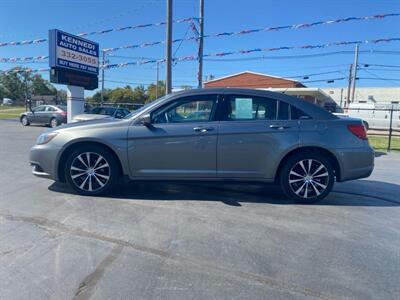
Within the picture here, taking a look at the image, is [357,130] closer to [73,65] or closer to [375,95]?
[73,65]

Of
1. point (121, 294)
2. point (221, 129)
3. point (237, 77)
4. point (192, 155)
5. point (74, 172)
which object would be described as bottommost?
point (121, 294)

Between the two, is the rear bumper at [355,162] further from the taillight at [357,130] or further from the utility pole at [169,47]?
the utility pole at [169,47]

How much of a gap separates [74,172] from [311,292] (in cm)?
367

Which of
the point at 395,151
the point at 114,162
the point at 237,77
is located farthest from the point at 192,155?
the point at 237,77

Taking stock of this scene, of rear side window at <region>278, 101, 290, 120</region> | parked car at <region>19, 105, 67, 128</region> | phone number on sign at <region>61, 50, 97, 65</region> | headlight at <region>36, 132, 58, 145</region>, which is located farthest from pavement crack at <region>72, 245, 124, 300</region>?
parked car at <region>19, 105, 67, 128</region>

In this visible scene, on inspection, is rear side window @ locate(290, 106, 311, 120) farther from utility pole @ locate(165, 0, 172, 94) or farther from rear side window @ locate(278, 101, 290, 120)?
utility pole @ locate(165, 0, 172, 94)

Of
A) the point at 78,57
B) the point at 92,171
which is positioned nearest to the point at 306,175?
the point at 92,171

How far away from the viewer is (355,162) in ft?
15.7

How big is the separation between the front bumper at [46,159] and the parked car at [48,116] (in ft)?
49.5

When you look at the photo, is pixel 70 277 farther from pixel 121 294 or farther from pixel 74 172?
pixel 74 172

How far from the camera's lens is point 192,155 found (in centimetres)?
471

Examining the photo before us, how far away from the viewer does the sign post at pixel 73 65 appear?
562 inches

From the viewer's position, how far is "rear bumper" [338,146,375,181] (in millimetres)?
4742

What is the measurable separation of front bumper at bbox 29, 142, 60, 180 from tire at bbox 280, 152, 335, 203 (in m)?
3.41
